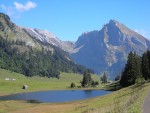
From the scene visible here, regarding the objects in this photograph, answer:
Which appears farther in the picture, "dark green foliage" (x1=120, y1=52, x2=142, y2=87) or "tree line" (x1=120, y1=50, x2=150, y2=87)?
"dark green foliage" (x1=120, y1=52, x2=142, y2=87)

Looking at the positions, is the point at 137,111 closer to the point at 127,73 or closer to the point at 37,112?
the point at 37,112

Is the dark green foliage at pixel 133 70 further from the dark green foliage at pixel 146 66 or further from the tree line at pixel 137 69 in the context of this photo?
the dark green foliage at pixel 146 66

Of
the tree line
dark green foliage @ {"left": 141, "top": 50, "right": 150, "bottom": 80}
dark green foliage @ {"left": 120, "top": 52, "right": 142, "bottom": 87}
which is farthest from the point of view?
dark green foliage @ {"left": 120, "top": 52, "right": 142, "bottom": 87}

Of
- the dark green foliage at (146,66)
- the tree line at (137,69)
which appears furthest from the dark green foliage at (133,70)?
the dark green foliage at (146,66)

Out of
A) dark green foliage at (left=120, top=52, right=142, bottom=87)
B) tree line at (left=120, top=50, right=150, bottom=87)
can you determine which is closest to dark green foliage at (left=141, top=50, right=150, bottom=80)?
tree line at (left=120, top=50, right=150, bottom=87)

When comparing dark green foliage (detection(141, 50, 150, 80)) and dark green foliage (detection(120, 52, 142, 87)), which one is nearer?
dark green foliage (detection(141, 50, 150, 80))

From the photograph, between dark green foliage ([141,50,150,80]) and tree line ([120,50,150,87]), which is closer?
dark green foliage ([141,50,150,80])

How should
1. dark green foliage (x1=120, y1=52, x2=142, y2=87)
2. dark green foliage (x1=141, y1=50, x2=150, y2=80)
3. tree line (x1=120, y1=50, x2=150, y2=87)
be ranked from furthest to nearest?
dark green foliage (x1=120, y1=52, x2=142, y2=87) → tree line (x1=120, y1=50, x2=150, y2=87) → dark green foliage (x1=141, y1=50, x2=150, y2=80)

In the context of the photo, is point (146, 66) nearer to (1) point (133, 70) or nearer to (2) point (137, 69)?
(2) point (137, 69)

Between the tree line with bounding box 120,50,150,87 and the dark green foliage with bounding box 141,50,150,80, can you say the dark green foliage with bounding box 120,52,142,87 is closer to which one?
the tree line with bounding box 120,50,150,87

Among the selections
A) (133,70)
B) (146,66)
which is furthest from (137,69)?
(146,66)

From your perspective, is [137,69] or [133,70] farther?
[133,70]

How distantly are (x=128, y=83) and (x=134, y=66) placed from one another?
35.4 feet

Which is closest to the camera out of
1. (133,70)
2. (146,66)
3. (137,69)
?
(146,66)
